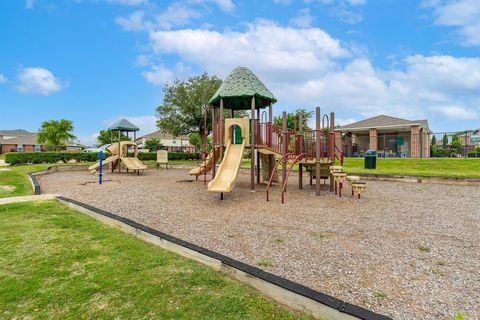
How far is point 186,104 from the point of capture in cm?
2931

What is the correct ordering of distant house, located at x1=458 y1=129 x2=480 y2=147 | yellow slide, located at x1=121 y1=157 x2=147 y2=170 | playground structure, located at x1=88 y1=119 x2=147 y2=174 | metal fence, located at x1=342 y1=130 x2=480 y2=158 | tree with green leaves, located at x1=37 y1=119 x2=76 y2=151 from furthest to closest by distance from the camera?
tree with green leaves, located at x1=37 y1=119 x2=76 y2=151
metal fence, located at x1=342 y1=130 x2=480 y2=158
distant house, located at x1=458 y1=129 x2=480 y2=147
playground structure, located at x1=88 y1=119 x2=147 y2=174
yellow slide, located at x1=121 y1=157 x2=147 y2=170

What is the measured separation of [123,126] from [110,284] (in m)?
18.6

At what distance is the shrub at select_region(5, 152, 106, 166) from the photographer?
871 inches

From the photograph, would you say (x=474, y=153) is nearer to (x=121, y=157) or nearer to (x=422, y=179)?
(x=422, y=179)

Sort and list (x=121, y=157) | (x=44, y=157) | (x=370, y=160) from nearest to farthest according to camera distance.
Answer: (x=370, y=160), (x=121, y=157), (x=44, y=157)

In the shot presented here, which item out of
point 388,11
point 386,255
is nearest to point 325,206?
point 386,255

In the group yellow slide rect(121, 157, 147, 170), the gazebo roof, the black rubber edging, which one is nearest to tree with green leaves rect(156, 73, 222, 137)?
the gazebo roof

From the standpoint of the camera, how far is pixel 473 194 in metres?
9.01

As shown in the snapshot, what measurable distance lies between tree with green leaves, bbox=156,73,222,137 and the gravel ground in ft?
70.9

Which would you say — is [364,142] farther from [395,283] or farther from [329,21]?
[395,283]

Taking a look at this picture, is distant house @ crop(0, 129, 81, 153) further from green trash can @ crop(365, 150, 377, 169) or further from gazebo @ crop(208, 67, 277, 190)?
green trash can @ crop(365, 150, 377, 169)

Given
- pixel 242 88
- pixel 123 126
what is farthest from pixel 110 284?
pixel 123 126

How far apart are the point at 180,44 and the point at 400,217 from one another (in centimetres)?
1082

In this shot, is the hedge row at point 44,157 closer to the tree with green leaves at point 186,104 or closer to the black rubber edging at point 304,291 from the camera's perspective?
the tree with green leaves at point 186,104
